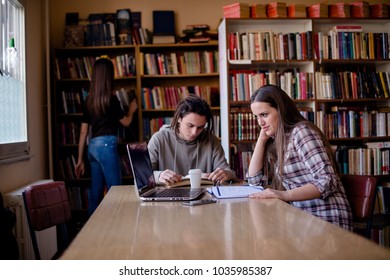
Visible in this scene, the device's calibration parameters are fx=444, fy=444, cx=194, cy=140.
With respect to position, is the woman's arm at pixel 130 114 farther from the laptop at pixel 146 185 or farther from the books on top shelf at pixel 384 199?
the books on top shelf at pixel 384 199

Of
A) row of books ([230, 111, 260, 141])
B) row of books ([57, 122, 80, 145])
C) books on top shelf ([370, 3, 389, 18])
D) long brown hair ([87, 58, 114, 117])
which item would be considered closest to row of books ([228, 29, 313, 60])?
row of books ([230, 111, 260, 141])

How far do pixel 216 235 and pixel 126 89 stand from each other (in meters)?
3.27

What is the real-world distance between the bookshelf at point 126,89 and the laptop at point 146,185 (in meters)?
2.20

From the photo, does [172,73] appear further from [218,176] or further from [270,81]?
[218,176]

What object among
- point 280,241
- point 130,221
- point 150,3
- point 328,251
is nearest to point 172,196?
point 130,221

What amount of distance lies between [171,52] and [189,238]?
3.43 m

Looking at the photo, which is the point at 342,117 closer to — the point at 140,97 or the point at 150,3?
the point at 140,97

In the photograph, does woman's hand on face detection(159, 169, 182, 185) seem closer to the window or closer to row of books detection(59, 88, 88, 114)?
the window

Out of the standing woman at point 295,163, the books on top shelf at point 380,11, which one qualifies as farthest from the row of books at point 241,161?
the standing woman at point 295,163

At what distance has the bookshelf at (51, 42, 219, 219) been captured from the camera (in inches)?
163

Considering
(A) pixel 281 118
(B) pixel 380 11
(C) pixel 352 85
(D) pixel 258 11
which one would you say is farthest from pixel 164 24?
(A) pixel 281 118

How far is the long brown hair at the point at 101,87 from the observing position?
3539mm

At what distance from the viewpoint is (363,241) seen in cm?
97

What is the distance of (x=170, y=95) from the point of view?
13.9 ft
